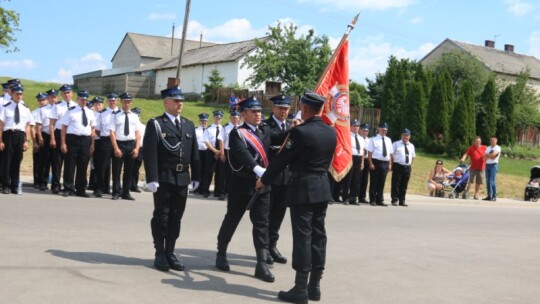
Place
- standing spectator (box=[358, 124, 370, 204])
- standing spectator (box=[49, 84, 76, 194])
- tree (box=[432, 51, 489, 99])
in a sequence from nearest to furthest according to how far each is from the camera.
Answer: standing spectator (box=[49, 84, 76, 194]), standing spectator (box=[358, 124, 370, 204]), tree (box=[432, 51, 489, 99])

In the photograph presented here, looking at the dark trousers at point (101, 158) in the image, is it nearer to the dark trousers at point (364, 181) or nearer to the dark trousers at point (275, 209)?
the dark trousers at point (275, 209)

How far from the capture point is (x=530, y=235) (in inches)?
510

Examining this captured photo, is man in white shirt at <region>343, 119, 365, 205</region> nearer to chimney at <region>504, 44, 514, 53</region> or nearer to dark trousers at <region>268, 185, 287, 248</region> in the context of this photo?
dark trousers at <region>268, 185, 287, 248</region>

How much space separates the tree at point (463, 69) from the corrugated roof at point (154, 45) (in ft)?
129

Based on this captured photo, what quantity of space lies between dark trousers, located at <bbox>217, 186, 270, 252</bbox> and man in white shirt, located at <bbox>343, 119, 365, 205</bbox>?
9.45 m

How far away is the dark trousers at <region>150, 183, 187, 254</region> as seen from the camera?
7.41 meters

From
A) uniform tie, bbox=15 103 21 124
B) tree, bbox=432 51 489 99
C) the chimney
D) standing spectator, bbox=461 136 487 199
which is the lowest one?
standing spectator, bbox=461 136 487 199

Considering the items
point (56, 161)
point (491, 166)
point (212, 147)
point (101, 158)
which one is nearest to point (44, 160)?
point (56, 161)

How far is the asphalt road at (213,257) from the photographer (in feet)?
21.3

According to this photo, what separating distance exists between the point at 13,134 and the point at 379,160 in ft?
29.3

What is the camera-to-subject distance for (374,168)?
17344 millimetres

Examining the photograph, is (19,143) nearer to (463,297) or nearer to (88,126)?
(88,126)

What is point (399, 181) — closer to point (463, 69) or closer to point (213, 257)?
point (213, 257)

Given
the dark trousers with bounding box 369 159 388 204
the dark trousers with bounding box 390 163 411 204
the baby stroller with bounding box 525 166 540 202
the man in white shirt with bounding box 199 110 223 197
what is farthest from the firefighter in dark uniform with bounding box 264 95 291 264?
the baby stroller with bounding box 525 166 540 202
